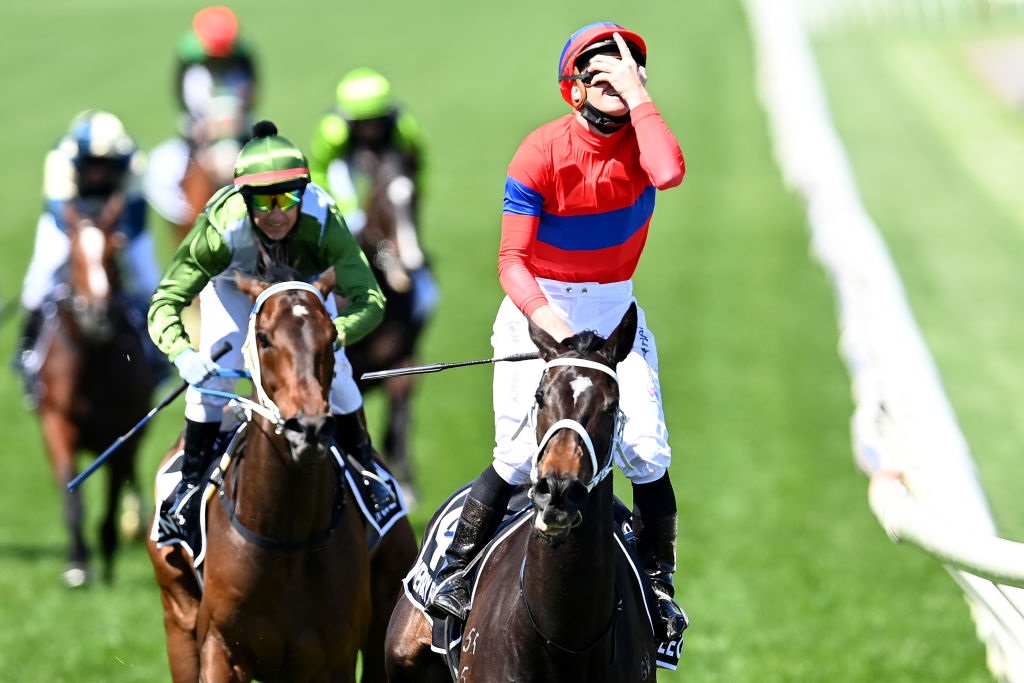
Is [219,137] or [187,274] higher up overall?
[187,274]

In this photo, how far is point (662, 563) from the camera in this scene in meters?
5.62

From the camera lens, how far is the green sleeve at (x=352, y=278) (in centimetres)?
607

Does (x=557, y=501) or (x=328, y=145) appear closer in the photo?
(x=557, y=501)

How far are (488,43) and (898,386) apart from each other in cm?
3221

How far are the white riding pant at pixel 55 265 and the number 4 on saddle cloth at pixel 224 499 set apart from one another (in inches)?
153

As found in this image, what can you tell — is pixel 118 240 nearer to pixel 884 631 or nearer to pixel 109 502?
pixel 109 502

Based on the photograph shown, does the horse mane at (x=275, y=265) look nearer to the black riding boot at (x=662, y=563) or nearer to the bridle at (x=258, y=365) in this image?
the bridle at (x=258, y=365)

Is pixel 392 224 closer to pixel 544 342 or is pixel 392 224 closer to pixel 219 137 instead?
pixel 219 137

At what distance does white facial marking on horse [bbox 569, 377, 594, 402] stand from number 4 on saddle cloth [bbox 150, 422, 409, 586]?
69.7 inches

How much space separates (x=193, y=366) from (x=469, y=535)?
1.21 metres

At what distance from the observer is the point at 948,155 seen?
2295 centimetres

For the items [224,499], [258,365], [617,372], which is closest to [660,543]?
[617,372]

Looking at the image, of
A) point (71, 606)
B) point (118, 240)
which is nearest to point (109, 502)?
point (71, 606)

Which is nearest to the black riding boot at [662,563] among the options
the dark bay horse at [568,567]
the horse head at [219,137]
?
the dark bay horse at [568,567]
